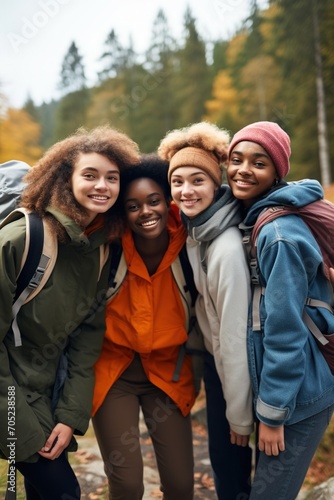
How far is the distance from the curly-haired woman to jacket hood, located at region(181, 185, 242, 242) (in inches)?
25.9

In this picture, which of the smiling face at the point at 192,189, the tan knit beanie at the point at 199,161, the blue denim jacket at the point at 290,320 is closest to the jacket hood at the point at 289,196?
the blue denim jacket at the point at 290,320

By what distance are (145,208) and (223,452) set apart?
6.75 feet

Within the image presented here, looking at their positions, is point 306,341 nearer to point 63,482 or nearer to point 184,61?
point 63,482

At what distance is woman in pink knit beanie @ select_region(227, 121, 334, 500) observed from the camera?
2545mm

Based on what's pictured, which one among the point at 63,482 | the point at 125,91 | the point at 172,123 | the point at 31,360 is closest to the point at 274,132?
the point at 31,360

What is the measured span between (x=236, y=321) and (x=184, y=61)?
2543cm

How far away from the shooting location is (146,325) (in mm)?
3336

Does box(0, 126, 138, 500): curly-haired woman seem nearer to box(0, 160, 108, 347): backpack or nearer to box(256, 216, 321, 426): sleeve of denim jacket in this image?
box(0, 160, 108, 347): backpack

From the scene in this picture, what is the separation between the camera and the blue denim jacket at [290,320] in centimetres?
254

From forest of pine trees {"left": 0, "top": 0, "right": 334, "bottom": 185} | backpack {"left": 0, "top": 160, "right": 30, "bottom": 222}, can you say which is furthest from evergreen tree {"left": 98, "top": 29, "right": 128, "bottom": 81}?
backpack {"left": 0, "top": 160, "right": 30, "bottom": 222}

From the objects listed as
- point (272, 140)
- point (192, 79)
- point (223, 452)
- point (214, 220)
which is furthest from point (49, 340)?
point (192, 79)

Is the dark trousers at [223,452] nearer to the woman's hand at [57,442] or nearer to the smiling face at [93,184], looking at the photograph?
the woman's hand at [57,442]

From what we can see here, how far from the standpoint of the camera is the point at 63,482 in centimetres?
289

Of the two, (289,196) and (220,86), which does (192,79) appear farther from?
(289,196)
